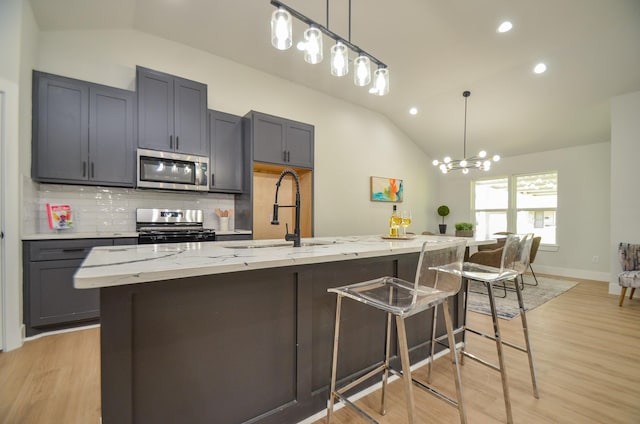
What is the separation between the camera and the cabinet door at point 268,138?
3551 mm

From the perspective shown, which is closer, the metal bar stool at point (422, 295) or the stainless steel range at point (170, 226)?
the metal bar stool at point (422, 295)

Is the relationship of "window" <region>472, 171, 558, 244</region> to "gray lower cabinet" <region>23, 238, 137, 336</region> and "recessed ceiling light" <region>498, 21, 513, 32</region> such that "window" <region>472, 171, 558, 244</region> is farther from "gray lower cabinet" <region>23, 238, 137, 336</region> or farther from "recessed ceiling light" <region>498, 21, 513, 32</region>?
"gray lower cabinet" <region>23, 238, 137, 336</region>

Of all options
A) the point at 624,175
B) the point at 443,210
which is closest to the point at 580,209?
the point at 624,175

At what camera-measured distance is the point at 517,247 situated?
1847mm

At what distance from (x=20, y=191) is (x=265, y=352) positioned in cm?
270

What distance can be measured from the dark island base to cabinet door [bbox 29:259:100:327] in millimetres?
2190

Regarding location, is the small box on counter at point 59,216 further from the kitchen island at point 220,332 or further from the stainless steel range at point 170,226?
the kitchen island at point 220,332

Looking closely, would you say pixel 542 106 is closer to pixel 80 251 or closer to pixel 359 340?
pixel 359 340

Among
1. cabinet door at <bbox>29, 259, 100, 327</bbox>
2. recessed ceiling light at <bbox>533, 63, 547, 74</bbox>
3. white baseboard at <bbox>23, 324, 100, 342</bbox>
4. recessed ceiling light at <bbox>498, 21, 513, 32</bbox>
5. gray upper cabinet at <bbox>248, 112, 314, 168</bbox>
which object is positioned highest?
recessed ceiling light at <bbox>498, 21, 513, 32</bbox>

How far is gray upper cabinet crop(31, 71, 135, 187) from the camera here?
2.59 metres

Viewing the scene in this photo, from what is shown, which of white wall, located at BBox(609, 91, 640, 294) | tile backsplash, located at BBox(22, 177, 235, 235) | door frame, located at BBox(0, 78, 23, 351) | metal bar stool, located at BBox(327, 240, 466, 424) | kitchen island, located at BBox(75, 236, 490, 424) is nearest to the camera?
kitchen island, located at BBox(75, 236, 490, 424)

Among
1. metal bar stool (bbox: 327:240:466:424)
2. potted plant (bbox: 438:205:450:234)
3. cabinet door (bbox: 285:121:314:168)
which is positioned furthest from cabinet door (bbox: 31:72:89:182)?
potted plant (bbox: 438:205:450:234)

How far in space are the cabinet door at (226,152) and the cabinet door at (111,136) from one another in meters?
0.85

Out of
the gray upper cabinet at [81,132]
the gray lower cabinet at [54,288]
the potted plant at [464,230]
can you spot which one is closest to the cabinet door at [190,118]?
the gray upper cabinet at [81,132]
